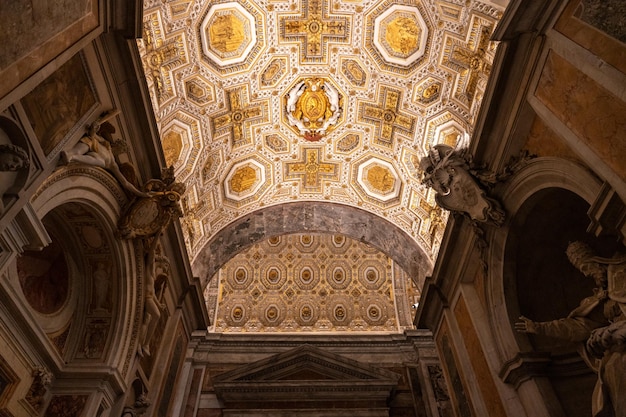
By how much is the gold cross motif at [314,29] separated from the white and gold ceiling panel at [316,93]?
2cm

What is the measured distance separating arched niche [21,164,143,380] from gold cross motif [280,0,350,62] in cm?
576

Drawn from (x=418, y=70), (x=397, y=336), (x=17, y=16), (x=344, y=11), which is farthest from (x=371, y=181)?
(x=17, y=16)

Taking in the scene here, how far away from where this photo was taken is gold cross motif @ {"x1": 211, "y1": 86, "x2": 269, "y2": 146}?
11.1 m

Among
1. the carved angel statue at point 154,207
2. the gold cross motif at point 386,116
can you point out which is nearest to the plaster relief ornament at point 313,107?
the gold cross motif at point 386,116

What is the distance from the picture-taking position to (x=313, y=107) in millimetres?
11789

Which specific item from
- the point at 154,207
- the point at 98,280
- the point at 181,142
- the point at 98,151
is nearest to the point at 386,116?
the point at 181,142

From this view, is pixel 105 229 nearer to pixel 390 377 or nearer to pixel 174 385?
pixel 174 385

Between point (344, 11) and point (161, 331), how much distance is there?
8.26 metres

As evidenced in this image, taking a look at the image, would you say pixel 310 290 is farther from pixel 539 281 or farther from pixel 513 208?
pixel 513 208

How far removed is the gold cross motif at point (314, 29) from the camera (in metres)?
10.2

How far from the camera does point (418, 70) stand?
10.2 meters

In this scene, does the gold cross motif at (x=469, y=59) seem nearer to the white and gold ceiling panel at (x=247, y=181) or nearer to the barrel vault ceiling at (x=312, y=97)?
the barrel vault ceiling at (x=312, y=97)

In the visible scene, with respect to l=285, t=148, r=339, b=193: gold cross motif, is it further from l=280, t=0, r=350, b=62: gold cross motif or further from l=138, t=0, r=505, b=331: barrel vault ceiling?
l=280, t=0, r=350, b=62: gold cross motif

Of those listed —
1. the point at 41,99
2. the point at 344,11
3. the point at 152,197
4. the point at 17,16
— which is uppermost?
the point at 344,11
